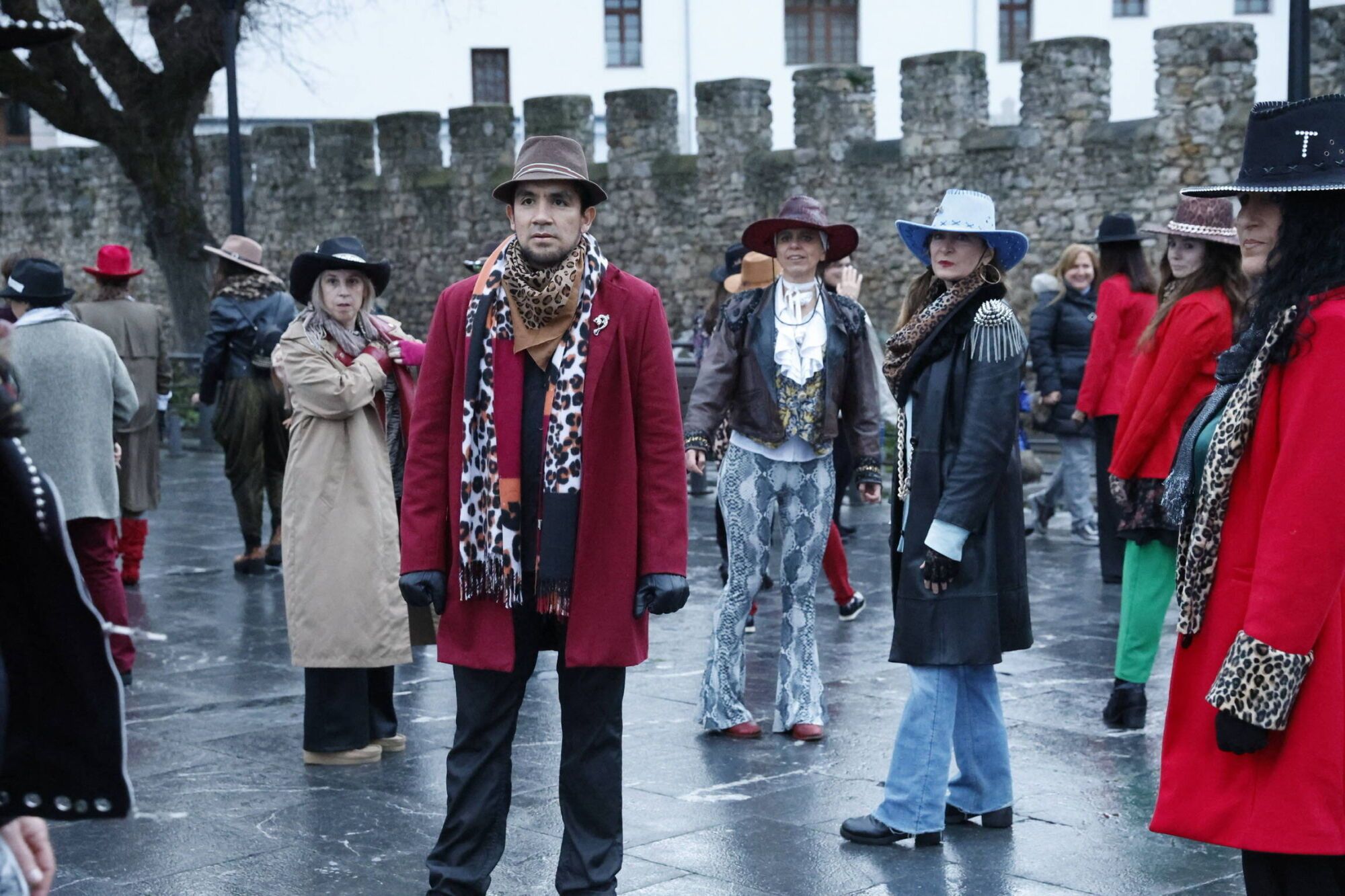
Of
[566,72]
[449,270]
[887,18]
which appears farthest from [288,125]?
[887,18]

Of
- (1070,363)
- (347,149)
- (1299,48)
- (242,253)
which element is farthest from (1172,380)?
(347,149)

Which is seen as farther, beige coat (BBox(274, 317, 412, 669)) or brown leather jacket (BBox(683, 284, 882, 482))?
brown leather jacket (BBox(683, 284, 882, 482))

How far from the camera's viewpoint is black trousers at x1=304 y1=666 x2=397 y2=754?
19.9 ft

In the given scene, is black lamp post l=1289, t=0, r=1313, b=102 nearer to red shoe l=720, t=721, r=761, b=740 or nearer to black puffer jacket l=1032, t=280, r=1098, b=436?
black puffer jacket l=1032, t=280, r=1098, b=436

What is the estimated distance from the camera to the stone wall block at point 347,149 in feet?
89.8

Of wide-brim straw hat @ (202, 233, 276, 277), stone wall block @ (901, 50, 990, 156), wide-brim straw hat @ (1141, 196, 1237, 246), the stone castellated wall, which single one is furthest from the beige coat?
stone wall block @ (901, 50, 990, 156)

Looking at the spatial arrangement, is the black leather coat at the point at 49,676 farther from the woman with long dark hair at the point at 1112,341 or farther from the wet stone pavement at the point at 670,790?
the woman with long dark hair at the point at 1112,341

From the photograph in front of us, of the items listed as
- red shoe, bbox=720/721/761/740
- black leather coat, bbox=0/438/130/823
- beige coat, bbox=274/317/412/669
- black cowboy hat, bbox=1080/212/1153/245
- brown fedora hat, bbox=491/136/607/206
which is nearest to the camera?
black leather coat, bbox=0/438/130/823

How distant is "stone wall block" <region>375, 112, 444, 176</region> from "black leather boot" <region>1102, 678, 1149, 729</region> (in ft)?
69.6

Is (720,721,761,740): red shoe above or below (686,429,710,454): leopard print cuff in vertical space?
below

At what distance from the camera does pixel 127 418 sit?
25.4 ft

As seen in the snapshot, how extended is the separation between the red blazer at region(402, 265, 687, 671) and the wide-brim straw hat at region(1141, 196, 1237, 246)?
8.04 ft

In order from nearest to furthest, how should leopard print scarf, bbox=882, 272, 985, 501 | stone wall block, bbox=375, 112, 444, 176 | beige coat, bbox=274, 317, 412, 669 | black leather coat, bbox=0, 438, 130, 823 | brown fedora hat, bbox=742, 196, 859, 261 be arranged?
1. black leather coat, bbox=0, 438, 130, 823
2. leopard print scarf, bbox=882, 272, 985, 501
3. beige coat, bbox=274, 317, 412, 669
4. brown fedora hat, bbox=742, 196, 859, 261
5. stone wall block, bbox=375, 112, 444, 176

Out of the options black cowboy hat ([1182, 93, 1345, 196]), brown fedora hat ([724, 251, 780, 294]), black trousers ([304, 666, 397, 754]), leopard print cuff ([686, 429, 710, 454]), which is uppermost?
black cowboy hat ([1182, 93, 1345, 196])
